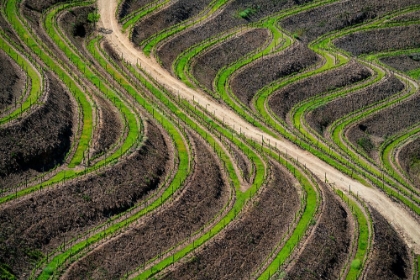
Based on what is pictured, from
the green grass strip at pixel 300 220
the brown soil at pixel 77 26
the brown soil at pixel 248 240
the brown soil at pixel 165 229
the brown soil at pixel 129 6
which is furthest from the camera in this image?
the brown soil at pixel 129 6

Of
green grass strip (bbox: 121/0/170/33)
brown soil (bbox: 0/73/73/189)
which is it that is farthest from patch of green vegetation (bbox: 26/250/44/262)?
green grass strip (bbox: 121/0/170/33)

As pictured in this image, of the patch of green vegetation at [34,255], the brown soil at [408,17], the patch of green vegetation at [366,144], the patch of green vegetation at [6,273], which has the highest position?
the brown soil at [408,17]

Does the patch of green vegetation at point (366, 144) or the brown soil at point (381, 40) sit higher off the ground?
the brown soil at point (381, 40)

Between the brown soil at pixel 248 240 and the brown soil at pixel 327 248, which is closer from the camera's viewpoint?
the brown soil at pixel 248 240

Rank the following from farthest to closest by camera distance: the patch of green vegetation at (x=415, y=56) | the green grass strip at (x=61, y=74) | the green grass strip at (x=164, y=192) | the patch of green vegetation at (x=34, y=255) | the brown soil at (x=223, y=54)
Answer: the patch of green vegetation at (x=415, y=56)
the brown soil at (x=223, y=54)
the green grass strip at (x=61, y=74)
the green grass strip at (x=164, y=192)
the patch of green vegetation at (x=34, y=255)

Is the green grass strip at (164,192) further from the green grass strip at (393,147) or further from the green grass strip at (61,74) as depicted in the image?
the green grass strip at (393,147)

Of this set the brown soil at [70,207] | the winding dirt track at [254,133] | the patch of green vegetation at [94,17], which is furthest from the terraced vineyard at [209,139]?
the patch of green vegetation at [94,17]
